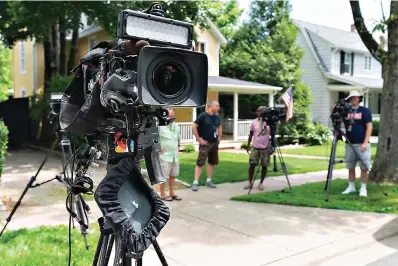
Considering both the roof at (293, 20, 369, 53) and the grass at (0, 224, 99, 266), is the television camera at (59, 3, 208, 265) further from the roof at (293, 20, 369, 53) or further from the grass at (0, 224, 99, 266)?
the roof at (293, 20, 369, 53)

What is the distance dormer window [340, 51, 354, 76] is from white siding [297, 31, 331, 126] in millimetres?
1903

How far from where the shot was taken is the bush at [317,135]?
20.0 metres

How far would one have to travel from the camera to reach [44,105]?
537 inches

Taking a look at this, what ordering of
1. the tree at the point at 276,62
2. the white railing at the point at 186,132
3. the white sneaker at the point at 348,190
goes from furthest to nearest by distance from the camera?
the tree at the point at 276,62
the white railing at the point at 186,132
the white sneaker at the point at 348,190

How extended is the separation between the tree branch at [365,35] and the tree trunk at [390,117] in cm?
22

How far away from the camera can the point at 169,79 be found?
2.28 meters

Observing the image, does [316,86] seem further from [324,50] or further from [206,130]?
[206,130]

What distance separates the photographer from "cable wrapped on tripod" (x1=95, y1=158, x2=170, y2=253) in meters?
2.21

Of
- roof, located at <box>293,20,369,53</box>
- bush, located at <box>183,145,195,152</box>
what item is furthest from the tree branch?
roof, located at <box>293,20,369,53</box>

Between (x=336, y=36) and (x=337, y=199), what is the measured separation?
2441 centimetres

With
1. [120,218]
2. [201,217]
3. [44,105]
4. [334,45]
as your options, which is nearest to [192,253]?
[201,217]

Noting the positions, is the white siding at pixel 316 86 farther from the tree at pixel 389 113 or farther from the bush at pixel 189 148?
the tree at pixel 389 113

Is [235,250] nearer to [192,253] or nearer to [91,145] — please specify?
[192,253]

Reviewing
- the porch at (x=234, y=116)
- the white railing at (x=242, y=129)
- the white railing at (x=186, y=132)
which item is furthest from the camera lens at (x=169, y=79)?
the white railing at (x=242, y=129)
